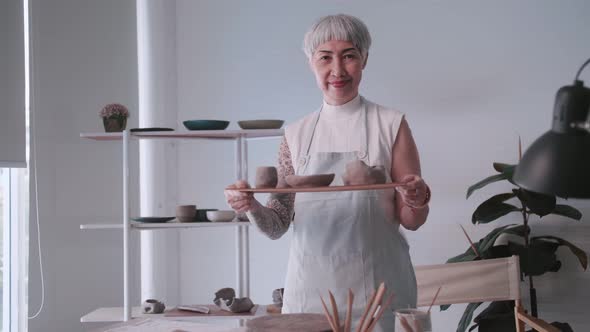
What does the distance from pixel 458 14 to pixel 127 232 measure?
7.14 feet

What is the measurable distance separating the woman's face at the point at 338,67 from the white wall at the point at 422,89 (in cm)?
168

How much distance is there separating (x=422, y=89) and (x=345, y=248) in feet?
6.26

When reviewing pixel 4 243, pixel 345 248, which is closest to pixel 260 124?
pixel 345 248

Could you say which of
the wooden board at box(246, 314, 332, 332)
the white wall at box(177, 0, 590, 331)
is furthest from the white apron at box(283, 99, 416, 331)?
the white wall at box(177, 0, 590, 331)

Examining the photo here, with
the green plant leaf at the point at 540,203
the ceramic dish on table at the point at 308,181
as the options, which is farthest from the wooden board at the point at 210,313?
the ceramic dish on table at the point at 308,181

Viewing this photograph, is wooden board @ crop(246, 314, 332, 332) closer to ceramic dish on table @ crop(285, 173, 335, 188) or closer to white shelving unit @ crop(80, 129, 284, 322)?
ceramic dish on table @ crop(285, 173, 335, 188)

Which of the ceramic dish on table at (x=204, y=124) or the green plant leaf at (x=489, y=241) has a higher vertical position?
the ceramic dish on table at (x=204, y=124)

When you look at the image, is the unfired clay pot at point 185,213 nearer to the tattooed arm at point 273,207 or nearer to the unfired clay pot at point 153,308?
the unfired clay pot at point 153,308

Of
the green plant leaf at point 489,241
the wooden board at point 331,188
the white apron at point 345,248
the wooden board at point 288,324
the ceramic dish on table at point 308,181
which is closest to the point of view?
the wooden board at point 288,324

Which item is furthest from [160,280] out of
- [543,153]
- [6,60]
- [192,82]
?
[543,153]

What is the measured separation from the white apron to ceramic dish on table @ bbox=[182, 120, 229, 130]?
1413mm

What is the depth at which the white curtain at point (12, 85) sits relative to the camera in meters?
3.66

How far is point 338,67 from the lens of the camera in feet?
7.03

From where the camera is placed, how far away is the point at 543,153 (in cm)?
102
